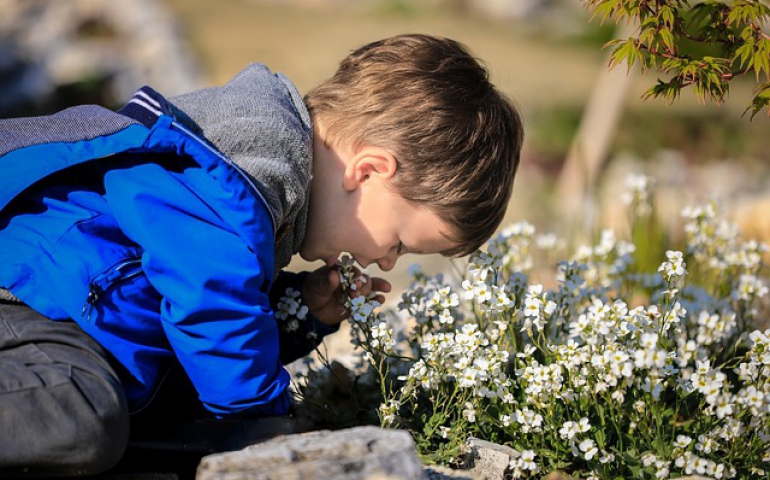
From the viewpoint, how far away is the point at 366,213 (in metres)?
2.91

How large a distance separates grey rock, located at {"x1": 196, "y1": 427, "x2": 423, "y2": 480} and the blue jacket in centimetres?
40

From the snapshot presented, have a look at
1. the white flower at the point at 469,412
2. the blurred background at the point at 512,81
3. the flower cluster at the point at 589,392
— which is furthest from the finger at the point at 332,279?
the blurred background at the point at 512,81

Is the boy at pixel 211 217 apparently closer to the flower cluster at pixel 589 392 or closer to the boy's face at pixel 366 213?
the boy's face at pixel 366 213

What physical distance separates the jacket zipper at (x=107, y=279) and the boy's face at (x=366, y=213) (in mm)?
635

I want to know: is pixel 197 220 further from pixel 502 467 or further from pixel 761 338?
pixel 761 338

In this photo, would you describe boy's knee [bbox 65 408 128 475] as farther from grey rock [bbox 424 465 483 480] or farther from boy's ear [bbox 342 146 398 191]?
boy's ear [bbox 342 146 398 191]

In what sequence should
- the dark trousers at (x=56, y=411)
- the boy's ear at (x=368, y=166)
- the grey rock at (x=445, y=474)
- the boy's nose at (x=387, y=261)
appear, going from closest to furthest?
the dark trousers at (x=56, y=411), the grey rock at (x=445, y=474), the boy's ear at (x=368, y=166), the boy's nose at (x=387, y=261)

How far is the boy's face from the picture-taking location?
288 centimetres

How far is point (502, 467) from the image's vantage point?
2637mm

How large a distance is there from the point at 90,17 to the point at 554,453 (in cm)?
1151

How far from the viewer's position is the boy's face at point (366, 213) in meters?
2.88

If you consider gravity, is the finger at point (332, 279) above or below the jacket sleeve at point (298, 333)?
above

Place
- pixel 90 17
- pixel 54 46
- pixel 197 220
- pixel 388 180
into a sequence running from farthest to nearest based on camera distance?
pixel 90 17 < pixel 54 46 < pixel 388 180 < pixel 197 220

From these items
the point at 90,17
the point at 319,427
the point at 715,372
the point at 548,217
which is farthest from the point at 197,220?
the point at 90,17
